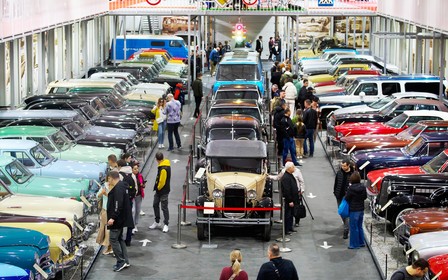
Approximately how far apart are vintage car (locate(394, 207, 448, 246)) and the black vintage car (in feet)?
3.17

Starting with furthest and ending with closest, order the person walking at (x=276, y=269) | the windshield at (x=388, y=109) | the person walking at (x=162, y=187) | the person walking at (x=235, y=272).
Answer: the windshield at (x=388, y=109) < the person walking at (x=162, y=187) < the person walking at (x=235, y=272) < the person walking at (x=276, y=269)

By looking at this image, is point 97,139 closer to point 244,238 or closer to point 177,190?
point 177,190

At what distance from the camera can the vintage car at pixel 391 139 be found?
26.5 meters

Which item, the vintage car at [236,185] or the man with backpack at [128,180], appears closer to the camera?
the man with backpack at [128,180]

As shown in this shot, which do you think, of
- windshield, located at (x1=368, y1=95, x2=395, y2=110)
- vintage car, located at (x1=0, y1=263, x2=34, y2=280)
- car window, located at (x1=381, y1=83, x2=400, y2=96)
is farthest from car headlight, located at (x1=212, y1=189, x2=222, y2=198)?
car window, located at (x1=381, y1=83, x2=400, y2=96)

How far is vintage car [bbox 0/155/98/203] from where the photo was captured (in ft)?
66.6

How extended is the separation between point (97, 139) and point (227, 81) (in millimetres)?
11739

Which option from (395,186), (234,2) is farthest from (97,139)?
(234,2)

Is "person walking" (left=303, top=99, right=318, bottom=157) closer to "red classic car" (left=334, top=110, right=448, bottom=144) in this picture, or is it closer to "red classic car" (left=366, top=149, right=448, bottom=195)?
"red classic car" (left=334, top=110, right=448, bottom=144)

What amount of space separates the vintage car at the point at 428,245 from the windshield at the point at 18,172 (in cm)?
705

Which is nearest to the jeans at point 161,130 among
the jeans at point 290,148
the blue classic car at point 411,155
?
the jeans at point 290,148

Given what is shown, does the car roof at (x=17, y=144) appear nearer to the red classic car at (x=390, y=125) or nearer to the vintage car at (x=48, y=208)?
the vintage car at (x=48, y=208)

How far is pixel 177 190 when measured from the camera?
2541 cm

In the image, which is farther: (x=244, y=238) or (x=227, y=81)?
(x=227, y=81)
